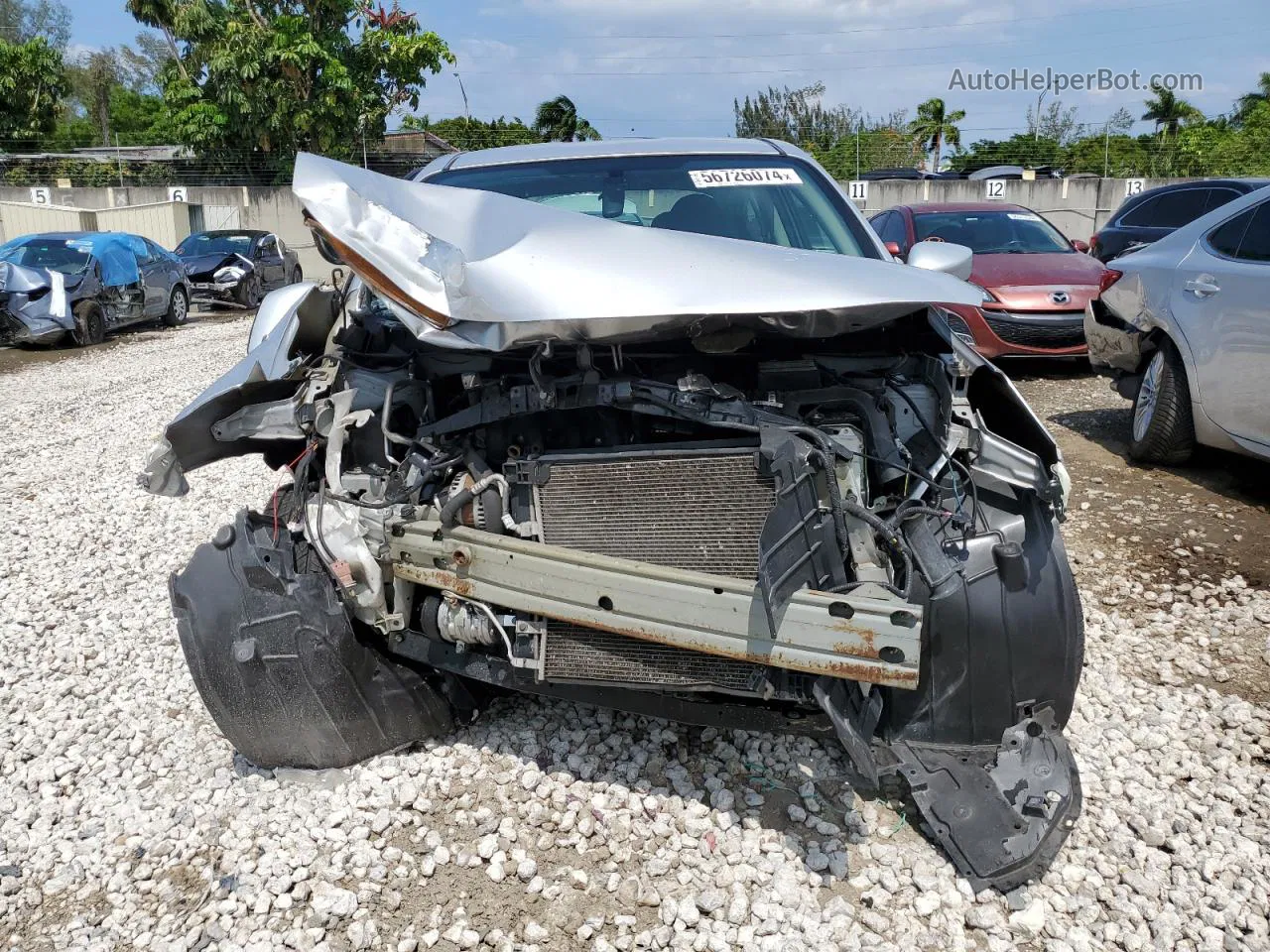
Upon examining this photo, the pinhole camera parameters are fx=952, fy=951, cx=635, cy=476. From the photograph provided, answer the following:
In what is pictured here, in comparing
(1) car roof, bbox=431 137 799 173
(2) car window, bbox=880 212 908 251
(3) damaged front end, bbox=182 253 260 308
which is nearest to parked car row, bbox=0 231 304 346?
(3) damaged front end, bbox=182 253 260 308

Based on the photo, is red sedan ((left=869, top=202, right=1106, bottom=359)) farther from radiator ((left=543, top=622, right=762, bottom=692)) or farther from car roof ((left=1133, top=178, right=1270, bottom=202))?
radiator ((left=543, top=622, right=762, bottom=692))

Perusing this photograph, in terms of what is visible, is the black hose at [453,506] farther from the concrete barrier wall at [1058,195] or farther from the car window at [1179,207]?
the concrete barrier wall at [1058,195]

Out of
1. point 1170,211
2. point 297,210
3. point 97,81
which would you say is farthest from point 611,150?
point 97,81

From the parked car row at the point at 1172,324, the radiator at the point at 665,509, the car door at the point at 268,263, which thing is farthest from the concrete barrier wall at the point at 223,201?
the radiator at the point at 665,509

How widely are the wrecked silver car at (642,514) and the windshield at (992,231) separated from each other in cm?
692

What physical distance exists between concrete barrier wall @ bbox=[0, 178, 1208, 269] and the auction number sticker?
1724cm

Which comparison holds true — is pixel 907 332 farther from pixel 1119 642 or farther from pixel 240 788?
pixel 240 788

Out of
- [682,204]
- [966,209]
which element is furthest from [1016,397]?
[966,209]

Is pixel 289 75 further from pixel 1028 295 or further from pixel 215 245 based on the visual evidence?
pixel 1028 295

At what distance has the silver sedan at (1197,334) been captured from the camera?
480cm

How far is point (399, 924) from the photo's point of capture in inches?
92.3

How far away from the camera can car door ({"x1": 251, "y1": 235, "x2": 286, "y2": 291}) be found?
1759 centimetres

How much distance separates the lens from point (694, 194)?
141 inches

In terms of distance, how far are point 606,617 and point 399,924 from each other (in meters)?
0.91
